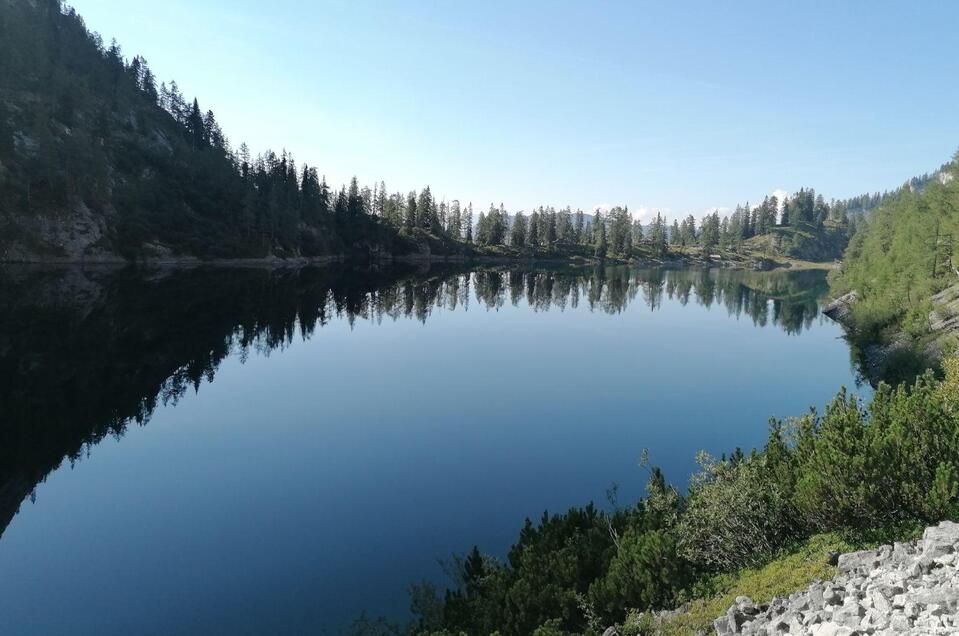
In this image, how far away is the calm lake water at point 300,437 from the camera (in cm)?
1862

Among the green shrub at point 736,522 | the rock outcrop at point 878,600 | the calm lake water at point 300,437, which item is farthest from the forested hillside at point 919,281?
the rock outcrop at point 878,600

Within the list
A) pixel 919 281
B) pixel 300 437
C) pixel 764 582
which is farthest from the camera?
pixel 919 281

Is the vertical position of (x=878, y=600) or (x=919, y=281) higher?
(x=919, y=281)

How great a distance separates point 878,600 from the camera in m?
9.49

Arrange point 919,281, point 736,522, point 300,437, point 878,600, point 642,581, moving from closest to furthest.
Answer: point 878,600
point 642,581
point 736,522
point 300,437
point 919,281

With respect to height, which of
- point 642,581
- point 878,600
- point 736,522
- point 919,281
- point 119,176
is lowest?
point 642,581

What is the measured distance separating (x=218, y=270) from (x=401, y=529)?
370 feet

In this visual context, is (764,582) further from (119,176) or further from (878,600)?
(119,176)

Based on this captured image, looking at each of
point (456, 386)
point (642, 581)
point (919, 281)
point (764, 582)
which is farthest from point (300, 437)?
point (919, 281)

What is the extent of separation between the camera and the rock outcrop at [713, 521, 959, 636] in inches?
347

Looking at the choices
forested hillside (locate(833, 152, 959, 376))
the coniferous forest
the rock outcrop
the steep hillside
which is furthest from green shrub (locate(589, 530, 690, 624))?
the steep hillside

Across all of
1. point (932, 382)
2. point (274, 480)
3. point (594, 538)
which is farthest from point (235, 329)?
point (932, 382)

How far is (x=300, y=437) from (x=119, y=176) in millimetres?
122417

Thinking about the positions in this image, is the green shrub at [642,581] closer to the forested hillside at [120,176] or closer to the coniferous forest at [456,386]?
the coniferous forest at [456,386]
